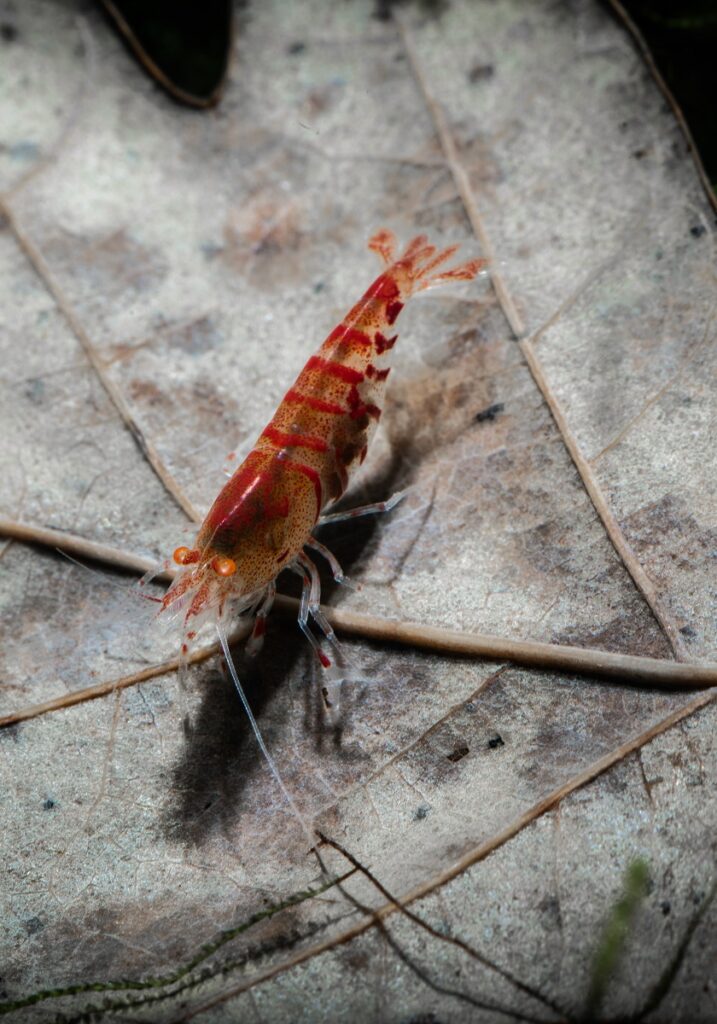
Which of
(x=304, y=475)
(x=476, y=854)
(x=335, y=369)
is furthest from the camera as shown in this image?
(x=335, y=369)

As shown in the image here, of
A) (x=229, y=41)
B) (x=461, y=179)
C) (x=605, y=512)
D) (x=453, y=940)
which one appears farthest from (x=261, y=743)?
(x=229, y=41)

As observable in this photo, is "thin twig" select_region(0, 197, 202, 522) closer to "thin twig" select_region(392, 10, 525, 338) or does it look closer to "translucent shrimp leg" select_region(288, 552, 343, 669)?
"translucent shrimp leg" select_region(288, 552, 343, 669)

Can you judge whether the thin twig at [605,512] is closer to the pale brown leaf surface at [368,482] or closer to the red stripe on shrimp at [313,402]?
the pale brown leaf surface at [368,482]

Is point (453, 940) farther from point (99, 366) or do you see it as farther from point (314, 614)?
point (99, 366)

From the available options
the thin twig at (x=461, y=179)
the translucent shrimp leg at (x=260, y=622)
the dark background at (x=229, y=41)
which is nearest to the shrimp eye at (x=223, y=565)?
the translucent shrimp leg at (x=260, y=622)

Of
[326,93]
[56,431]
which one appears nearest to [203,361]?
[56,431]

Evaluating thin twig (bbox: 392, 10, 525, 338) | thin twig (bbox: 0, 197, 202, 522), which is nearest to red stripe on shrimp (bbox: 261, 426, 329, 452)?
thin twig (bbox: 0, 197, 202, 522)

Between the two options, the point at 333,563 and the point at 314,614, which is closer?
the point at 314,614
